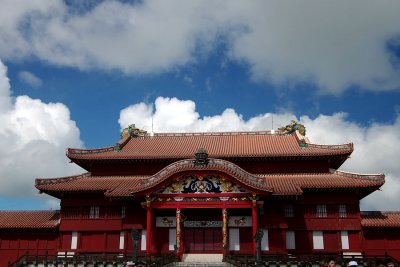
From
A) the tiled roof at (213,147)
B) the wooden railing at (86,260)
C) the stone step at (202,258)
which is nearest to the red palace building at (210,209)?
the tiled roof at (213,147)

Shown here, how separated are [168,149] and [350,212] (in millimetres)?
16031

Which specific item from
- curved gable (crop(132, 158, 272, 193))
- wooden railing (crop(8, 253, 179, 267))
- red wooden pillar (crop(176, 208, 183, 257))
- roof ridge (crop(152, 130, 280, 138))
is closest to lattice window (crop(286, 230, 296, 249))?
curved gable (crop(132, 158, 272, 193))

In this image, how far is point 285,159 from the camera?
3678 cm

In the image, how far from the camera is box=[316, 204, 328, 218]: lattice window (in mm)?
34156

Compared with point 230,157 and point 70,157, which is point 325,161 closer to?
point 230,157

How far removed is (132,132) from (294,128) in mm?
15625

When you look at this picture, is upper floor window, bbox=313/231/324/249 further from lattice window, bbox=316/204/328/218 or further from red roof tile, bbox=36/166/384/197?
red roof tile, bbox=36/166/384/197

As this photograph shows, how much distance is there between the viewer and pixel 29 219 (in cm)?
3638

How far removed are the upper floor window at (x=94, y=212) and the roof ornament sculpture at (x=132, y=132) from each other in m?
9.64

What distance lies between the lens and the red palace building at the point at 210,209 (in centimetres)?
3188

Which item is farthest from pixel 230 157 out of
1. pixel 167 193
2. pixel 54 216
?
pixel 54 216

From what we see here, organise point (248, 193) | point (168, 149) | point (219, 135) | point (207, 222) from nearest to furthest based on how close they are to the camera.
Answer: point (248, 193) → point (207, 222) → point (168, 149) → point (219, 135)

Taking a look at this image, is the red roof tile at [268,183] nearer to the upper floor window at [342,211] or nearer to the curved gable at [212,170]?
the curved gable at [212,170]

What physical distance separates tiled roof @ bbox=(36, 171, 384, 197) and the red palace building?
77mm
